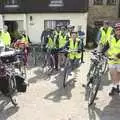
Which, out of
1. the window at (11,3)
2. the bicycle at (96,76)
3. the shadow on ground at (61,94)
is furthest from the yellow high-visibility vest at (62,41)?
the window at (11,3)

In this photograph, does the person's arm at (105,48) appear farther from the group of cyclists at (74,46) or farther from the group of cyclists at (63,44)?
the group of cyclists at (63,44)

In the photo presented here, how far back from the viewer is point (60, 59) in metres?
14.0

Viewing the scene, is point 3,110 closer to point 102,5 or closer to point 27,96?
point 27,96

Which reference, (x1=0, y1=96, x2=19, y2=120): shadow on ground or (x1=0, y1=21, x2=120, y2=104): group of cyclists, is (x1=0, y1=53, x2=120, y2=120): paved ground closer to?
(x1=0, y1=96, x2=19, y2=120): shadow on ground

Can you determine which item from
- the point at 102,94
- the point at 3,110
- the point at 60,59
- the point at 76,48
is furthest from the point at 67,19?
the point at 3,110

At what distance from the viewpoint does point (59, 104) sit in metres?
10.0

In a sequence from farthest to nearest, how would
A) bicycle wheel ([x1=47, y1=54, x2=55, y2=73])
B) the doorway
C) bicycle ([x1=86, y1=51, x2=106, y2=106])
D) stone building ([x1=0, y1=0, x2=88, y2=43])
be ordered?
the doorway
stone building ([x1=0, y1=0, x2=88, y2=43])
bicycle wheel ([x1=47, y1=54, x2=55, y2=73])
bicycle ([x1=86, y1=51, x2=106, y2=106])

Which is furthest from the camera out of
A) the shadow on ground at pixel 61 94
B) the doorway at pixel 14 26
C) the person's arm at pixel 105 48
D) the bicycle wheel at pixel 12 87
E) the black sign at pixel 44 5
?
the doorway at pixel 14 26

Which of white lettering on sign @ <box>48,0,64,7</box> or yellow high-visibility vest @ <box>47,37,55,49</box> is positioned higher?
white lettering on sign @ <box>48,0,64,7</box>

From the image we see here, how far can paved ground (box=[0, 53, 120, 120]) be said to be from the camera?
9164mm

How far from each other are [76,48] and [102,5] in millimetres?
15492

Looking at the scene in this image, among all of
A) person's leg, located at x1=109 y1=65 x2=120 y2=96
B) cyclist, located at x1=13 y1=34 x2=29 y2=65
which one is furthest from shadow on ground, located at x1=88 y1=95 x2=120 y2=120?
cyclist, located at x1=13 y1=34 x2=29 y2=65

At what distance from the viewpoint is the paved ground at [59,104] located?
361 inches

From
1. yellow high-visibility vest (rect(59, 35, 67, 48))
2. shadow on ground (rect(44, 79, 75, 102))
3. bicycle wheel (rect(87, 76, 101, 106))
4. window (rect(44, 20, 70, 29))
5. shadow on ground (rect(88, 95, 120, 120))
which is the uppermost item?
yellow high-visibility vest (rect(59, 35, 67, 48))
